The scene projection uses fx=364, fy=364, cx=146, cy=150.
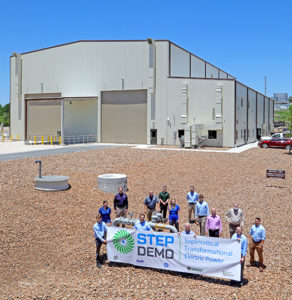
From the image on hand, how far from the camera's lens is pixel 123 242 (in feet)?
31.0

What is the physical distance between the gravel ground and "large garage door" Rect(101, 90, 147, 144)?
14.2 meters

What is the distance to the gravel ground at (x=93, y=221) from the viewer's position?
809cm

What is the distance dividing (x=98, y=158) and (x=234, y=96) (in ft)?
56.3

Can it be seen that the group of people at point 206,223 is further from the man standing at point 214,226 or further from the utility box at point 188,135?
the utility box at point 188,135

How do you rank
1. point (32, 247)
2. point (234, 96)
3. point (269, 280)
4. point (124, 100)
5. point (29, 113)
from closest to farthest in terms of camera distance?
1. point (269, 280)
2. point (32, 247)
3. point (234, 96)
4. point (124, 100)
5. point (29, 113)

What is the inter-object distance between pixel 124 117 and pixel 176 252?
3294cm

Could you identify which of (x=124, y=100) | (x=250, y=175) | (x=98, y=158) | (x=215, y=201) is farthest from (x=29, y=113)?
(x=215, y=201)

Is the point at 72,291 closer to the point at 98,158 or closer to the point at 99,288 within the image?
the point at 99,288

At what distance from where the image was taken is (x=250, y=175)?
22.0 meters

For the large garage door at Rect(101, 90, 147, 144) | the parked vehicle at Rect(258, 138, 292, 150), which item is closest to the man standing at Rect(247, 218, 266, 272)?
the parked vehicle at Rect(258, 138, 292, 150)

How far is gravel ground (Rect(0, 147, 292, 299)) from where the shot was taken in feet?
26.5

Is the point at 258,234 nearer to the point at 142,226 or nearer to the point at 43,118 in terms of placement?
the point at 142,226

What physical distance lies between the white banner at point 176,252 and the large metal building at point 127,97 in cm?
2681

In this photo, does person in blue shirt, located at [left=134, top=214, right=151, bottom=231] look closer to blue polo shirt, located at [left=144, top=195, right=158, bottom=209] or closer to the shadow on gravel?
the shadow on gravel
